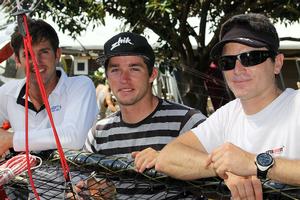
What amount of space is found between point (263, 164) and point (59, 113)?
159 cm

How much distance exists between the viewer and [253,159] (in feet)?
6.19

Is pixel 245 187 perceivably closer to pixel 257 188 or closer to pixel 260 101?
pixel 257 188

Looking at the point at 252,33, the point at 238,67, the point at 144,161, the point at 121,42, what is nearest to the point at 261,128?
the point at 238,67

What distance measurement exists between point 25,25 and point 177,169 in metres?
0.83

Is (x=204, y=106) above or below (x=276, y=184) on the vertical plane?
below

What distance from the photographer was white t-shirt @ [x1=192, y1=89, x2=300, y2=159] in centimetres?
219

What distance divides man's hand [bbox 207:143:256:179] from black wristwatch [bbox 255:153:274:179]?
0.02 metres

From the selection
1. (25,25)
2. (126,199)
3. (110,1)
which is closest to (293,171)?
(126,199)

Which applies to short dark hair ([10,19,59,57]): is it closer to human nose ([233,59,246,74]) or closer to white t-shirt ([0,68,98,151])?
white t-shirt ([0,68,98,151])

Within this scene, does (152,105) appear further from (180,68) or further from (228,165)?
(180,68)

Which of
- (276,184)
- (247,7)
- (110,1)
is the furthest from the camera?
(247,7)

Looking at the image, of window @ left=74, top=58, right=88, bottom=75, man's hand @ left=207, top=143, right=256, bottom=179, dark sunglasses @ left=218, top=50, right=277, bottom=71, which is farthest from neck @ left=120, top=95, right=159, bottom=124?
window @ left=74, top=58, right=88, bottom=75

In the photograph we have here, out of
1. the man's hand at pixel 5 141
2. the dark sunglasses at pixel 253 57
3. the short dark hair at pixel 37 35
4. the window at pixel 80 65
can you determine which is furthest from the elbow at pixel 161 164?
the window at pixel 80 65

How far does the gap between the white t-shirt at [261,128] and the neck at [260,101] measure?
0.07 feet
